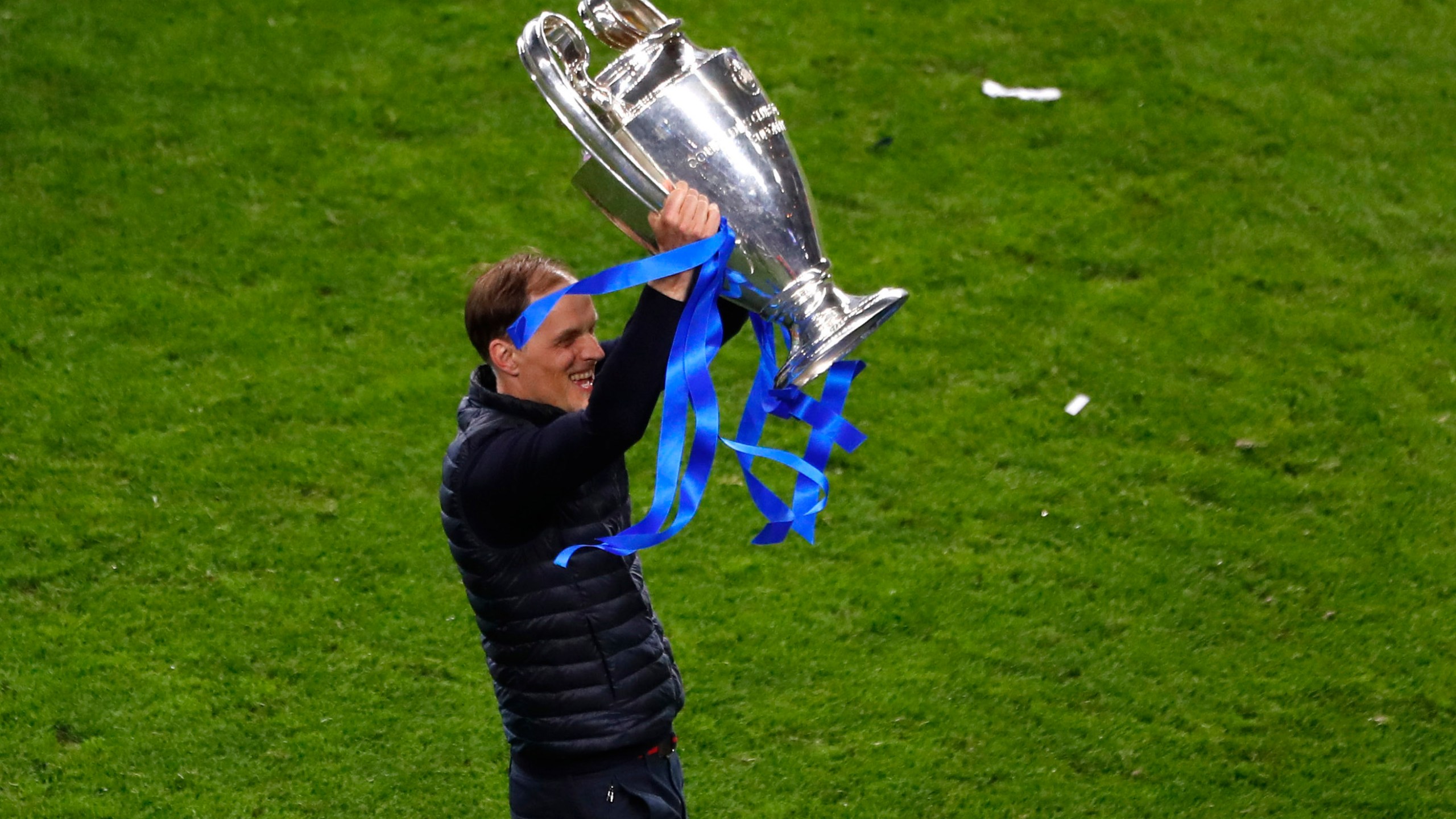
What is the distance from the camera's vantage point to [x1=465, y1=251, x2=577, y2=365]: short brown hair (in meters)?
2.97

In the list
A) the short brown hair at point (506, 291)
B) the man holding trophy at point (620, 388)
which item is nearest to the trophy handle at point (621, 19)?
the man holding trophy at point (620, 388)

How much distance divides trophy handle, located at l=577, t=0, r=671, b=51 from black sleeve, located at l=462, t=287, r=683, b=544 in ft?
1.91

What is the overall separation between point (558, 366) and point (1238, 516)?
3280 mm

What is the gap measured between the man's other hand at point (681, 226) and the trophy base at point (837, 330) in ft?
0.92

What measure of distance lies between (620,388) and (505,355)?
0.51m

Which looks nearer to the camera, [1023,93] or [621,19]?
[621,19]

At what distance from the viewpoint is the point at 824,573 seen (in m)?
5.24

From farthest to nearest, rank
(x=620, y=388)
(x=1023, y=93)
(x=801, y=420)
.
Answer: (x=1023, y=93) < (x=801, y=420) < (x=620, y=388)

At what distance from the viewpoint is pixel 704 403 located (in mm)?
2758

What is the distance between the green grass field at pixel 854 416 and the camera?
457 centimetres

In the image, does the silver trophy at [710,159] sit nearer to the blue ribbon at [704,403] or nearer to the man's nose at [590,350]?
the blue ribbon at [704,403]

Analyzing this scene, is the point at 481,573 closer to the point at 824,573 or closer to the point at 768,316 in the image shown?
the point at 768,316

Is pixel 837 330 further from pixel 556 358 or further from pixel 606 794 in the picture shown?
pixel 606 794

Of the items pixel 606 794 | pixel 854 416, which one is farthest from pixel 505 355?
pixel 854 416
